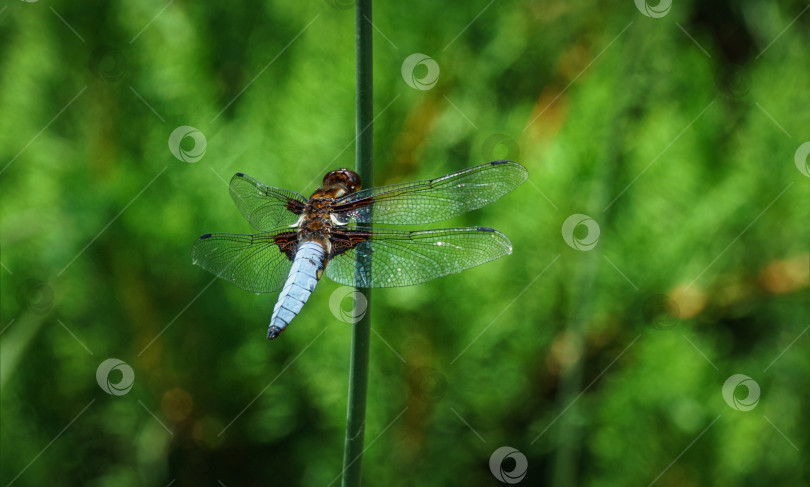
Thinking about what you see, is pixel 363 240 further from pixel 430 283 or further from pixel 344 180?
pixel 430 283

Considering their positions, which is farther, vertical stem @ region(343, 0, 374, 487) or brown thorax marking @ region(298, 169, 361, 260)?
brown thorax marking @ region(298, 169, 361, 260)

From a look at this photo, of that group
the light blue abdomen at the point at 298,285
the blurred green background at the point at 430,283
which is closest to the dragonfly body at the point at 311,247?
the light blue abdomen at the point at 298,285

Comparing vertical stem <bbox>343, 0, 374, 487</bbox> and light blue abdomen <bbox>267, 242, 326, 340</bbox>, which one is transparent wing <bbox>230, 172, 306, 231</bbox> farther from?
vertical stem <bbox>343, 0, 374, 487</bbox>

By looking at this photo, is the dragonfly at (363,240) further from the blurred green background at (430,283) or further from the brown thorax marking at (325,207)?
the blurred green background at (430,283)

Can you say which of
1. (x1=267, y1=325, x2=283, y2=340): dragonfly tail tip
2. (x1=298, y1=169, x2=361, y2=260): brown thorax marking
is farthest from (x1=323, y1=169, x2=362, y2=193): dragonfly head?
(x1=267, y1=325, x2=283, y2=340): dragonfly tail tip

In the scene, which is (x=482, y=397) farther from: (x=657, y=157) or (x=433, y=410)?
(x=657, y=157)

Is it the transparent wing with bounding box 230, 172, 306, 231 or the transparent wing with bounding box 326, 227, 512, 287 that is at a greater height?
the transparent wing with bounding box 230, 172, 306, 231

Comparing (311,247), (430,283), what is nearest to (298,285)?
(311,247)

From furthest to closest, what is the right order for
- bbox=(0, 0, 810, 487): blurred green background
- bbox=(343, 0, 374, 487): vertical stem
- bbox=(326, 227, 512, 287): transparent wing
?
1. bbox=(0, 0, 810, 487): blurred green background
2. bbox=(326, 227, 512, 287): transparent wing
3. bbox=(343, 0, 374, 487): vertical stem
